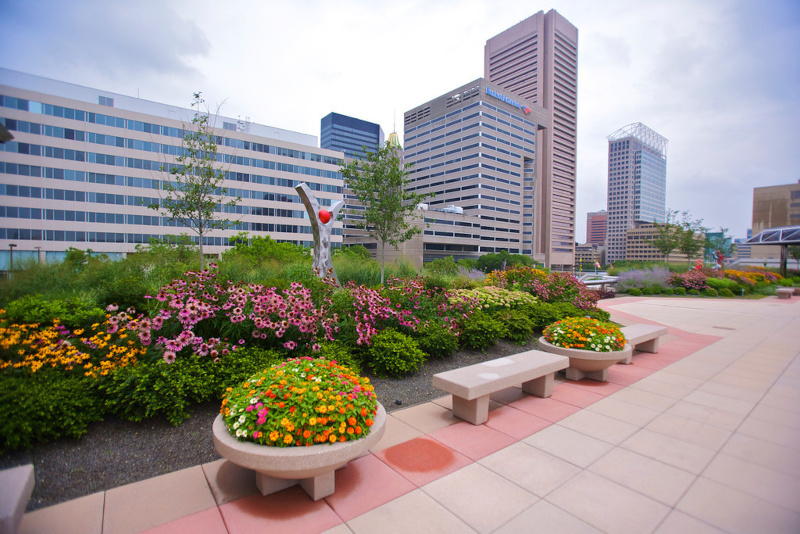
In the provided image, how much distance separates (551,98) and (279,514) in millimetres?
126857

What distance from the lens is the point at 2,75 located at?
2406 mm

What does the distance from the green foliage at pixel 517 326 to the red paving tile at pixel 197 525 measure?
5842 millimetres

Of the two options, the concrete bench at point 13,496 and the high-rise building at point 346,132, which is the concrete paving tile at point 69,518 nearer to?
the concrete bench at point 13,496

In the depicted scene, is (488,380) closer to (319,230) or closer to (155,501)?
(155,501)

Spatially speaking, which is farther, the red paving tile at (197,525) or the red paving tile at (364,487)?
the red paving tile at (364,487)

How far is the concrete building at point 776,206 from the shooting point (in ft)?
151

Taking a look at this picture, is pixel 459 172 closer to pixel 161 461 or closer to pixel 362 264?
pixel 362 264

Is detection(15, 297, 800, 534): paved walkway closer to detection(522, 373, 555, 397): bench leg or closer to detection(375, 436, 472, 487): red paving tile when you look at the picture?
detection(375, 436, 472, 487): red paving tile

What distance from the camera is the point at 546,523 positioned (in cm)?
247

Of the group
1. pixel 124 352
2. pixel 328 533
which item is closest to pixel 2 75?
pixel 124 352

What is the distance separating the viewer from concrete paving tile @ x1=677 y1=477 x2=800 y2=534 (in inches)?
96.9

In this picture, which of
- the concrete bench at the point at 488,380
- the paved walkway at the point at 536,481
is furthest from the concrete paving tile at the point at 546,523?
the concrete bench at the point at 488,380

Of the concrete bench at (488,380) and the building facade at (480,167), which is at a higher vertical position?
the building facade at (480,167)

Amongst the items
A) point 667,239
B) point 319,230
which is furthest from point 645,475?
point 667,239
